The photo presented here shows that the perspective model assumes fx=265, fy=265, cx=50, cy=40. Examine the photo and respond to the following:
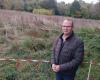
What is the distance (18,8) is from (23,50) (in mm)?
21975

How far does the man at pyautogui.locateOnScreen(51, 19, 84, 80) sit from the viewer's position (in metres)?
3.98

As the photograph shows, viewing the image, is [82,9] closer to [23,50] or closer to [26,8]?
[26,8]

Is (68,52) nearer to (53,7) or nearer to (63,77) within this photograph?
(63,77)

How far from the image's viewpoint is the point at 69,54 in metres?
4.02

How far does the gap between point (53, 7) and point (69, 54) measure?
93.9ft

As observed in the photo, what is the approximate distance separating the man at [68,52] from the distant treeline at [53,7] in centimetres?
2270

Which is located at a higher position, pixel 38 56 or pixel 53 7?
pixel 53 7

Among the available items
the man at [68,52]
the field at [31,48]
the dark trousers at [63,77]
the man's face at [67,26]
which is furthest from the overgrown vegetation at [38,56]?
the man's face at [67,26]

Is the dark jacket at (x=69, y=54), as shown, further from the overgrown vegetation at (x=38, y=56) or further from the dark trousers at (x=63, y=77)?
the overgrown vegetation at (x=38, y=56)

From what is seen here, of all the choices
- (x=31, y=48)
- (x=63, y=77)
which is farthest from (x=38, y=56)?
(x=63, y=77)

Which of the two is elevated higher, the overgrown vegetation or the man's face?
the man's face

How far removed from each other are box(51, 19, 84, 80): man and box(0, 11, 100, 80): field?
192cm

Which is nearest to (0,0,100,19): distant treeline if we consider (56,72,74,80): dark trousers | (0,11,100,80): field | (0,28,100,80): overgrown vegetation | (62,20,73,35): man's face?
(0,11,100,80): field

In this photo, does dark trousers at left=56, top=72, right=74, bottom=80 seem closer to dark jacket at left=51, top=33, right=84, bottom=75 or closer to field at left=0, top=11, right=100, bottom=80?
dark jacket at left=51, top=33, right=84, bottom=75
